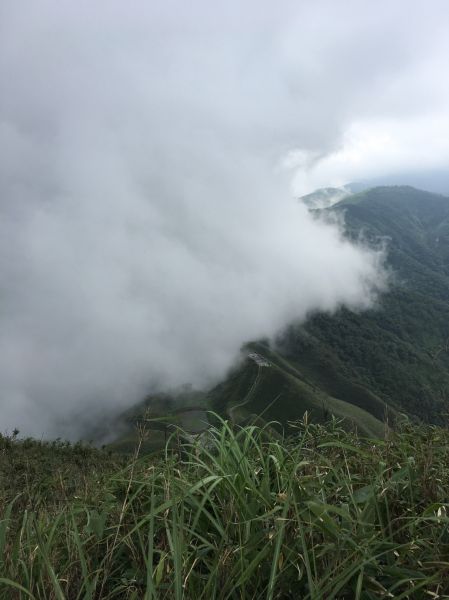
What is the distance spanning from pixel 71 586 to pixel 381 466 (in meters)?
2.49

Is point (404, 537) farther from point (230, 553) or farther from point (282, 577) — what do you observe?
point (230, 553)

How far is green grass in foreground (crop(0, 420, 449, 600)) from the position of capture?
8.40ft

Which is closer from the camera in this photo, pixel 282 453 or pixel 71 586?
pixel 71 586

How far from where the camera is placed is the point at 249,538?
287cm

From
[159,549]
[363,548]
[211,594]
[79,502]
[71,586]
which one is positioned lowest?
[363,548]

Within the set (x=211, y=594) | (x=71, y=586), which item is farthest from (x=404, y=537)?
(x=71, y=586)

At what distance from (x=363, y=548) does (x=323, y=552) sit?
10.9 inches

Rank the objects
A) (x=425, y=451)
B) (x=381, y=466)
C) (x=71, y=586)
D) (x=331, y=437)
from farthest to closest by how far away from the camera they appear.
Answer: (x=331, y=437) < (x=425, y=451) < (x=381, y=466) < (x=71, y=586)

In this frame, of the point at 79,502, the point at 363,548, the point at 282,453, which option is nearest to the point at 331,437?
the point at 282,453

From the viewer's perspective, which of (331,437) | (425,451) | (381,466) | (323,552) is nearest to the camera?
(323,552)

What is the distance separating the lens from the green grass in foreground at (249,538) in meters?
2.56

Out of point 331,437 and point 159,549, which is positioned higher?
point 159,549

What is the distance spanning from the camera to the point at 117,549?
312 centimetres

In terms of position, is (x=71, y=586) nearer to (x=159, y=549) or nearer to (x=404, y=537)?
(x=159, y=549)
